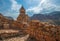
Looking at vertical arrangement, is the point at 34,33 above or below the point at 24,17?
below

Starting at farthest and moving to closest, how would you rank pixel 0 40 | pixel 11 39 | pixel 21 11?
pixel 21 11, pixel 11 39, pixel 0 40

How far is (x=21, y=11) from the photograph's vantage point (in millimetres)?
58656

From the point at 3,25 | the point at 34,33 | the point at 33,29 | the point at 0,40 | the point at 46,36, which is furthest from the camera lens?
the point at 3,25

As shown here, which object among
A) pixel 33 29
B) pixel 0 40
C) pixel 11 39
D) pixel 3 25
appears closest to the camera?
pixel 0 40

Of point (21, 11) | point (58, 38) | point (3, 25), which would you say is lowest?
point (58, 38)

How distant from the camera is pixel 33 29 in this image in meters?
31.0

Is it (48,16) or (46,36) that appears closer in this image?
(46,36)

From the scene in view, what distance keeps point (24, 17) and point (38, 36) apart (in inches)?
1270

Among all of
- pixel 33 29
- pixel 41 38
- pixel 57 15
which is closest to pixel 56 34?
pixel 41 38

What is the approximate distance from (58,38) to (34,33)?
16.4 feet

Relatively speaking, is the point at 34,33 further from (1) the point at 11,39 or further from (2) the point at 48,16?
(2) the point at 48,16

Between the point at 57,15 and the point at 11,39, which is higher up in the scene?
the point at 57,15

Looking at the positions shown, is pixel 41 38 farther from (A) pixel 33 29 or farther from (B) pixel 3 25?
(B) pixel 3 25

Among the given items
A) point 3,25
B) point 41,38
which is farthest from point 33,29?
point 3,25
